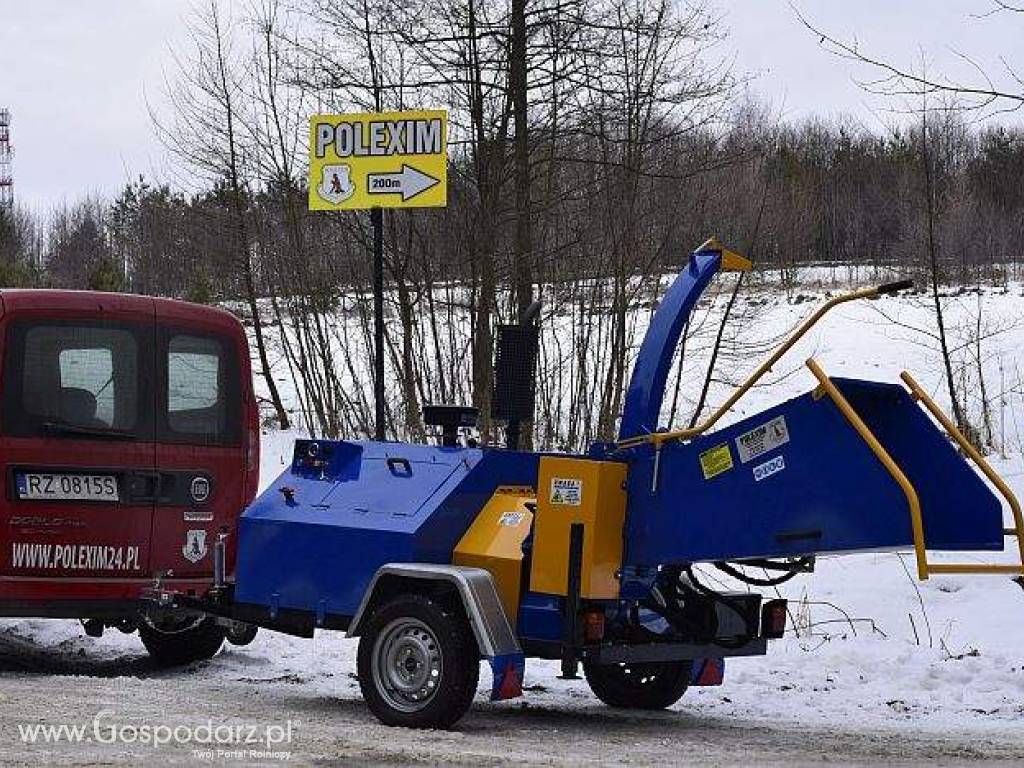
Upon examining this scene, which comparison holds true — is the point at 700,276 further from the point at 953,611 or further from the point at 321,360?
the point at 321,360

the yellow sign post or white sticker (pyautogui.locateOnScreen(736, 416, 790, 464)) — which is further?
the yellow sign post

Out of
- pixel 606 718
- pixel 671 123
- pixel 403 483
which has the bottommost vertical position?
pixel 606 718

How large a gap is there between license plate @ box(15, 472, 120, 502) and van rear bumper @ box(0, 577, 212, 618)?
18.3 inches

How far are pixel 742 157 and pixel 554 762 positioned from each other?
13.2 meters

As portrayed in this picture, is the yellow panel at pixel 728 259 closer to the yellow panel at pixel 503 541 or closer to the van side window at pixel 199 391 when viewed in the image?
the yellow panel at pixel 503 541

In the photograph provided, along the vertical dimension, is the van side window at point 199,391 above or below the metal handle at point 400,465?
above

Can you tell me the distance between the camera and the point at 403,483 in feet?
27.0

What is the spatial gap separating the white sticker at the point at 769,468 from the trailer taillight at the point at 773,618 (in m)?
1.28

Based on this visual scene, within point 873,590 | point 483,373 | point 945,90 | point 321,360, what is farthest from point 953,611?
point 321,360

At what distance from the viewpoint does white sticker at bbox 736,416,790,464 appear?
7.18m

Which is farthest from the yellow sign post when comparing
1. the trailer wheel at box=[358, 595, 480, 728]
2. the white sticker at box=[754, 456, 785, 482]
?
the white sticker at box=[754, 456, 785, 482]

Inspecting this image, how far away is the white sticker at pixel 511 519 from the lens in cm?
804

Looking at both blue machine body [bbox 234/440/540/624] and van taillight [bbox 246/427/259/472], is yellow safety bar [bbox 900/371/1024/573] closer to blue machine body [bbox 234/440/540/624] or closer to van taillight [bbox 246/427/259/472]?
blue machine body [bbox 234/440/540/624]

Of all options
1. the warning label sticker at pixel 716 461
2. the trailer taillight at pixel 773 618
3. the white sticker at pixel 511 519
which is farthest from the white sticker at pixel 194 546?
the warning label sticker at pixel 716 461
